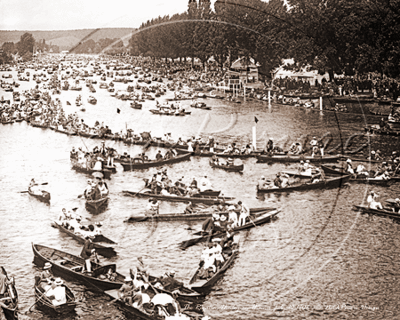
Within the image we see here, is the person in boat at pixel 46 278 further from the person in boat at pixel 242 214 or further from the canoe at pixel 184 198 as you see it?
the canoe at pixel 184 198

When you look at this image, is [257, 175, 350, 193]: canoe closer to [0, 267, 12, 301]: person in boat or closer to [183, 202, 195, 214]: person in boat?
[183, 202, 195, 214]: person in boat

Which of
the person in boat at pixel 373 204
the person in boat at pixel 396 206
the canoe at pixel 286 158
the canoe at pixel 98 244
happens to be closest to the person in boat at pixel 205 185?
the canoe at pixel 98 244

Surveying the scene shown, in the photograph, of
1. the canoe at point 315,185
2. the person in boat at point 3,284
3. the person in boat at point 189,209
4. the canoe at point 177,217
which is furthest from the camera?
the canoe at point 315,185

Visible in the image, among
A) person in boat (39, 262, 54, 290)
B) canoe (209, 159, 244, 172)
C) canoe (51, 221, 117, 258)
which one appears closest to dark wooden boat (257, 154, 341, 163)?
canoe (209, 159, 244, 172)

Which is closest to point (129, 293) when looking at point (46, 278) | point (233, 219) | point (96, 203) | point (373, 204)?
point (46, 278)

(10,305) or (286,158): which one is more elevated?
(286,158)

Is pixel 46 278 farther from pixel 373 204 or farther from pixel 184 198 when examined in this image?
pixel 373 204
